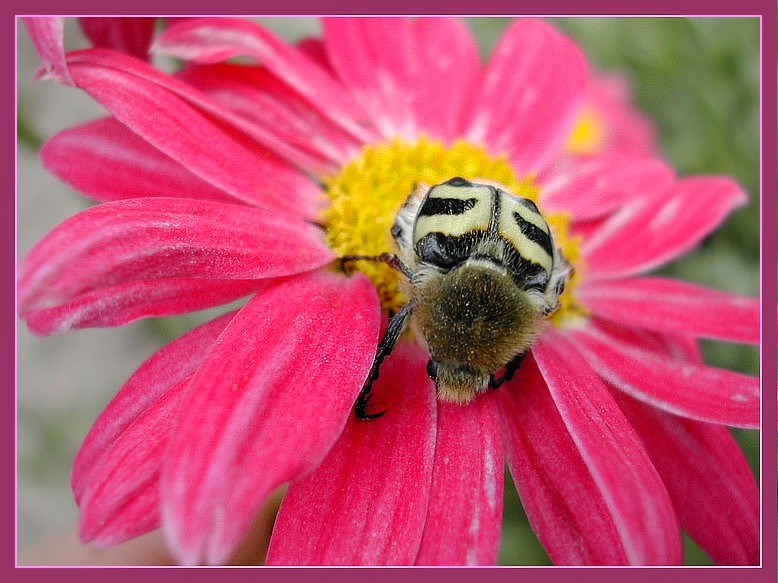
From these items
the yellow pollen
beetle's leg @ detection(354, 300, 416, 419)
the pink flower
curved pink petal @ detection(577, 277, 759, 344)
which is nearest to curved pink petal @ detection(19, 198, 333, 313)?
the pink flower

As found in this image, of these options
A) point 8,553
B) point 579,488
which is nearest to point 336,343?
point 579,488

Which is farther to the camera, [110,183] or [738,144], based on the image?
[738,144]

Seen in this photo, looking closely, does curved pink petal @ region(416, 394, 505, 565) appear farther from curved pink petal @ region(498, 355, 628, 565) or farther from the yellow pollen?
the yellow pollen

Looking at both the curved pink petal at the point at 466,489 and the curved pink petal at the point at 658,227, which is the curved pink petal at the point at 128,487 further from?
the curved pink petal at the point at 658,227

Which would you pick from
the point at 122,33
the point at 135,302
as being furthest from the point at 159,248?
the point at 122,33

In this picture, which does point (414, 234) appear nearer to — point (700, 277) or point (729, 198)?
point (729, 198)

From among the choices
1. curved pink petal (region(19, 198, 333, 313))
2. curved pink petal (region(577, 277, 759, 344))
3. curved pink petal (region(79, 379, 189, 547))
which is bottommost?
curved pink petal (region(79, 379, 189, 547))

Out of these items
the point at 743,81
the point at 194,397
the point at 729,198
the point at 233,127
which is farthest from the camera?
the point at 743,81

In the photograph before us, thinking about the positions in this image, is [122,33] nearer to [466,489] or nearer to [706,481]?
[466,489]
